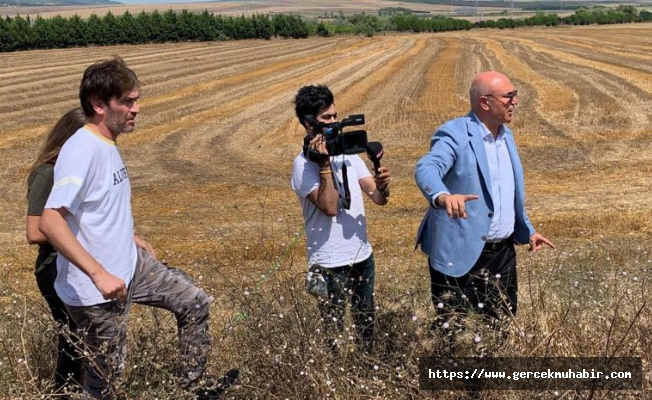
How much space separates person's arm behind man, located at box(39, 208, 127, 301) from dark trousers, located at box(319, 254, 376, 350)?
960 mm

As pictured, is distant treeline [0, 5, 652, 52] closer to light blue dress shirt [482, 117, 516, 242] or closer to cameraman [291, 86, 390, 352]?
cameraman [291, 86, 390, 352]

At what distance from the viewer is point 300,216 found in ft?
27.2

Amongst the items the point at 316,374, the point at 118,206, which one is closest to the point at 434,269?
the point at 316,374

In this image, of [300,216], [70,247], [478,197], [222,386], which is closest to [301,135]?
[300,216]

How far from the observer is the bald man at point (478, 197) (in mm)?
3129

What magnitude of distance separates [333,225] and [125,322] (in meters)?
1.17

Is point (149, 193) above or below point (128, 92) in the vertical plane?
below

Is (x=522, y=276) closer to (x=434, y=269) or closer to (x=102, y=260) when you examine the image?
(x=434, y=269)

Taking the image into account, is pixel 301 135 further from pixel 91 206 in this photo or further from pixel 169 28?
pixel 169 28

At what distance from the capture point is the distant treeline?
1802 inches

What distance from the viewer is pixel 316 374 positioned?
2615 millimetres

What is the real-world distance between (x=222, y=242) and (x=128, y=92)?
4715 millimetres

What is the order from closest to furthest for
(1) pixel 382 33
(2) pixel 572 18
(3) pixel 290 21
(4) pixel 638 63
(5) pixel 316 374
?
(5) pixel 316 374 → (4) pixel 638 63 → (3) pixel 290 21 → (1) pixel 382 33 → (2) pixel 572 18

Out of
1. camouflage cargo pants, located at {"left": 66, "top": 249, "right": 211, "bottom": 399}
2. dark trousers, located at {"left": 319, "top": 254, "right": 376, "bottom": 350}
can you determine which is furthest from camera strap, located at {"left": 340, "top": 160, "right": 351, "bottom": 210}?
camouflage cargo pants, located at {"left": 66, "top": 249, "right": 211, "bottom": 399}
